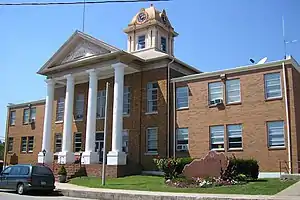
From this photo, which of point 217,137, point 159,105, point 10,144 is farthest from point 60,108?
point 217,137

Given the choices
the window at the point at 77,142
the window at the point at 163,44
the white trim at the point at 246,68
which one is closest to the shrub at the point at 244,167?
the white trim at the point at 246,68

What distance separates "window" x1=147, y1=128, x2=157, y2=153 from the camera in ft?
99.5

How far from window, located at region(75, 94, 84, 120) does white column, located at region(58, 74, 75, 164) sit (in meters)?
2.67

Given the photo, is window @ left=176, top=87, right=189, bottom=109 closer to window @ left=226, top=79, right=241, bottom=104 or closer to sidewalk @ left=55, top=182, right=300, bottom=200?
window @ left=226, top=79, right=241, bottom=104

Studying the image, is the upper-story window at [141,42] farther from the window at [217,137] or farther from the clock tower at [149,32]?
the window at [217,137]

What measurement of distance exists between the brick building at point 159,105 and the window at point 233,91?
0.07 meters

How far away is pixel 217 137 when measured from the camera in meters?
27.2

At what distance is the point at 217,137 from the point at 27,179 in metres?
13.7

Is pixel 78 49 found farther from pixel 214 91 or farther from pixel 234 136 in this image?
pixel 234 136

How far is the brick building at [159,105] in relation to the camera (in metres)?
24.8

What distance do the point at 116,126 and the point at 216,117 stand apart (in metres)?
7.61

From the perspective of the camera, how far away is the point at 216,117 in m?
27.4

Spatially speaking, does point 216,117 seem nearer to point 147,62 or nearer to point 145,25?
point 147,62

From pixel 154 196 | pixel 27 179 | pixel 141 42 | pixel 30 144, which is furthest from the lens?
pixel 30 144
